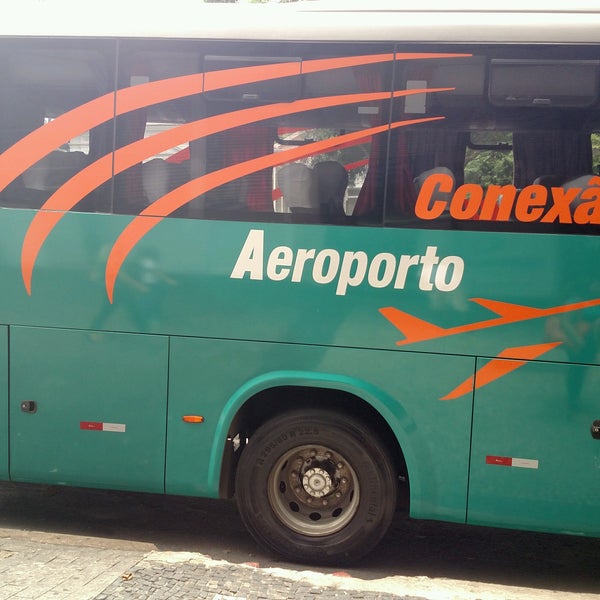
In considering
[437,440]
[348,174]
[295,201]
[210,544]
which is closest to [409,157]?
[348,174]

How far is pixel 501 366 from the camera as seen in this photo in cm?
550

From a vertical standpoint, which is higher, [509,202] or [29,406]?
[509,202]

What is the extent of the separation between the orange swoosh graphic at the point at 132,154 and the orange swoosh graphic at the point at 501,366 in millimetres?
1620

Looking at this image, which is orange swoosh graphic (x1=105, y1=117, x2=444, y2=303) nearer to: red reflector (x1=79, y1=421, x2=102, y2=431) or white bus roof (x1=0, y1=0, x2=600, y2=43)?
white bus roof (x1=0, y1=0, x2=600, y2=43)

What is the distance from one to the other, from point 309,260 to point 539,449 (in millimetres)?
1796

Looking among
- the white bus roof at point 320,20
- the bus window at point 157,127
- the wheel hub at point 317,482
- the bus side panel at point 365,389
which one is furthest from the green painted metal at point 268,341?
the white bus roof at point 320,20

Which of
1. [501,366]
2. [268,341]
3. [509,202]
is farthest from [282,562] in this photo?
[509,202]

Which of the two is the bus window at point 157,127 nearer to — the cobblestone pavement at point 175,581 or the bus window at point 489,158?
the bus window at point 489,158

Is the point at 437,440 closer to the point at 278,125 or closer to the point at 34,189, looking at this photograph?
the point at 278,125

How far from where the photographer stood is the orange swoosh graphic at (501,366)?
545 cm

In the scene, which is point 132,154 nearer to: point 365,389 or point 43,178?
point 43,178

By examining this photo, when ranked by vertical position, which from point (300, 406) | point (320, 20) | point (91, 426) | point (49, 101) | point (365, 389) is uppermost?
point (320, 20)

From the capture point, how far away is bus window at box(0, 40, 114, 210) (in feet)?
19.2

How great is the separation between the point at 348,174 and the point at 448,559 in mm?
2691
